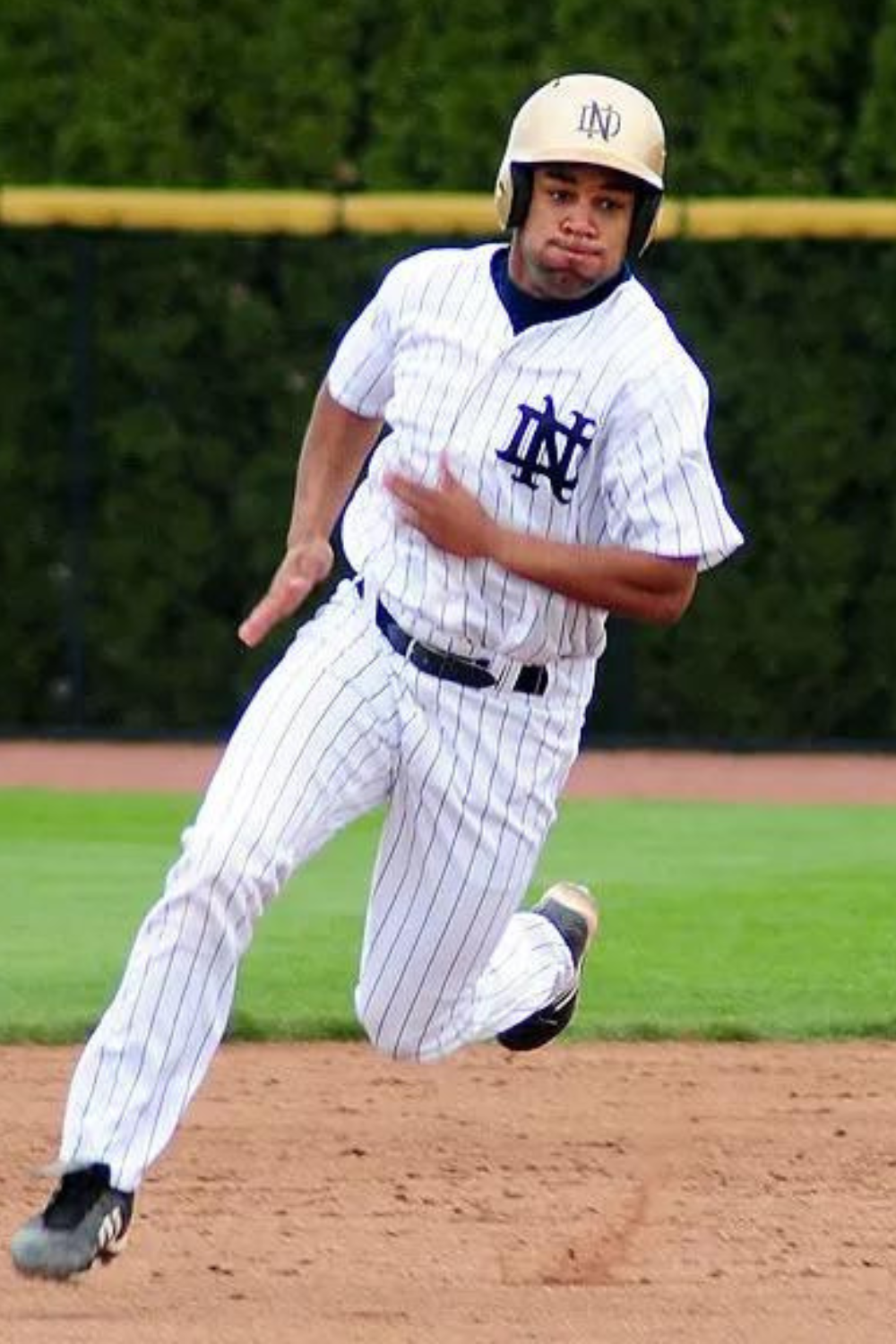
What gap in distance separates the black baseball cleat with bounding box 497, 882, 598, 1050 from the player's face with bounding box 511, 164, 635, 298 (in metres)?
1.53

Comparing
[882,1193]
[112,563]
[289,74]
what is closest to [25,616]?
[112,563]

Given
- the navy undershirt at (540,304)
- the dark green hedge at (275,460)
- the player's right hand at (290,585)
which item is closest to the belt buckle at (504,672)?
the player's right hand at (290,585)

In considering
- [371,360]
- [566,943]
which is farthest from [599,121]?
[566,943]

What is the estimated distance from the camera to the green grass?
8375mm

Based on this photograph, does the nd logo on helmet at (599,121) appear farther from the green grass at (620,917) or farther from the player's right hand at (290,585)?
the green grass at (620,917)

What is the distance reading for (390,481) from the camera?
→ 5.13m

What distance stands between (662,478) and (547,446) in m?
0.20

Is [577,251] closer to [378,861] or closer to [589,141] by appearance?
[589,141]

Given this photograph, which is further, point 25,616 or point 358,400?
point 25,616

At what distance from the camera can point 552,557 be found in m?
5.12

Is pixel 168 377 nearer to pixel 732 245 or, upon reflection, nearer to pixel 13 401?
pixel 13 401

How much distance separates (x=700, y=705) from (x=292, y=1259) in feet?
32.2

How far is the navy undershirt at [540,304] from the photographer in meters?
5.38

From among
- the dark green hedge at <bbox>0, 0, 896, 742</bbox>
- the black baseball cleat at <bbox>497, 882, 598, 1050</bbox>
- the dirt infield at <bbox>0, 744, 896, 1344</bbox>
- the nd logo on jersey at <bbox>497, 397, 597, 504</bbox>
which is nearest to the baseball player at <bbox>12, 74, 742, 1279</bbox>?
the nd logo on jersey at <bbox>497, 397, 597, 504</bbox>
